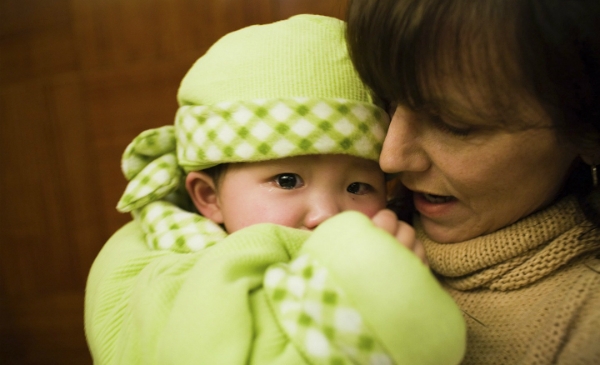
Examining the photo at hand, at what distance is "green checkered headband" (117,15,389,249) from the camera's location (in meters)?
0.63

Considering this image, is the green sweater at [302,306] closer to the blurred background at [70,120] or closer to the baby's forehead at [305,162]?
the baby's forehead at [305,162]

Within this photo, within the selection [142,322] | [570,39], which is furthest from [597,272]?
[142,322]

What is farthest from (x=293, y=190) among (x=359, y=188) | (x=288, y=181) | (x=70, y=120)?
(x=70, y=120)

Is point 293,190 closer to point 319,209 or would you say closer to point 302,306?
point 319,209

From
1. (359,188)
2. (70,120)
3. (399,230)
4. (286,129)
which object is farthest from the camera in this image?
(70,120)

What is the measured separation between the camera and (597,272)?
1.69 feet

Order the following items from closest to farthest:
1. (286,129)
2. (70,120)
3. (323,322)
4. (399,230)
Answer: (323,322) < (399,230) < (286,129) < (70,120)

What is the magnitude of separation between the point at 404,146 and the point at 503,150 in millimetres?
122

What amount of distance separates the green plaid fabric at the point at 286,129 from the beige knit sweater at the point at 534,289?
22cm

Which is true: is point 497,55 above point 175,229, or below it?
above

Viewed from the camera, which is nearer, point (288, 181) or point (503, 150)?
point (503, 150)

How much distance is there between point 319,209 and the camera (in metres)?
0.66

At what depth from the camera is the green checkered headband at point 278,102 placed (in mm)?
635

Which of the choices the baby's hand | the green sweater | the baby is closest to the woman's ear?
the baby
